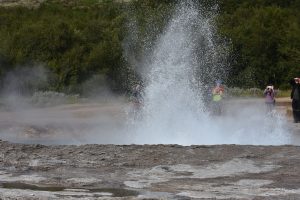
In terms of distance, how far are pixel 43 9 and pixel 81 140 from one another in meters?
36.4

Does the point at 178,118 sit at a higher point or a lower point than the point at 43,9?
lower

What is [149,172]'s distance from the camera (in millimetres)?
10219

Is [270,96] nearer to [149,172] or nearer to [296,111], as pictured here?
[296,111]

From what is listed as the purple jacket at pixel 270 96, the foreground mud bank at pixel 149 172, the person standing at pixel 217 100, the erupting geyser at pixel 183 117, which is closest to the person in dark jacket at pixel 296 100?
the erupting geyser at pixel 183 117

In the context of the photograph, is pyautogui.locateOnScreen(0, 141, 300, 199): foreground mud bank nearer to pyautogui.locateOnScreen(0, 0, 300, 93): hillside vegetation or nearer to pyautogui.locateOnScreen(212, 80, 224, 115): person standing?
pyautogui.locateOnScreen(212, 80, 224, 115): person standing

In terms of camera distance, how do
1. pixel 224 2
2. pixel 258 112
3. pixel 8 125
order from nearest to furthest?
pixel 8 125 < pixel 258 112 < pixel 224 2

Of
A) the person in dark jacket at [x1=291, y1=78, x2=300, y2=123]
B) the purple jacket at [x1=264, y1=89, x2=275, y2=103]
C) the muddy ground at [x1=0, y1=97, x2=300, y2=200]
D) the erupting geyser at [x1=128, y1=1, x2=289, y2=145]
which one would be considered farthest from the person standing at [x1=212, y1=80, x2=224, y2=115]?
the muddy ground at [x1=0, y1=97, x2=300, y2=200]

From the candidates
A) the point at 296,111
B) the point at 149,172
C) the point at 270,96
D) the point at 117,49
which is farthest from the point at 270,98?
the point at 117,49

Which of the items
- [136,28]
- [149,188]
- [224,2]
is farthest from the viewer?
[224,2]

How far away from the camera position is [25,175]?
10336mm

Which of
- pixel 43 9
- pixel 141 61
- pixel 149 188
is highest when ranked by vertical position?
pixel 43 9

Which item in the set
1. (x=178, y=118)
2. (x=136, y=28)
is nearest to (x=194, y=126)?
(x=178, y=118)

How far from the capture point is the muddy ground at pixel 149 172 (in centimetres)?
891

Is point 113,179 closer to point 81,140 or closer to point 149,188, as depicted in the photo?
point 149,188
